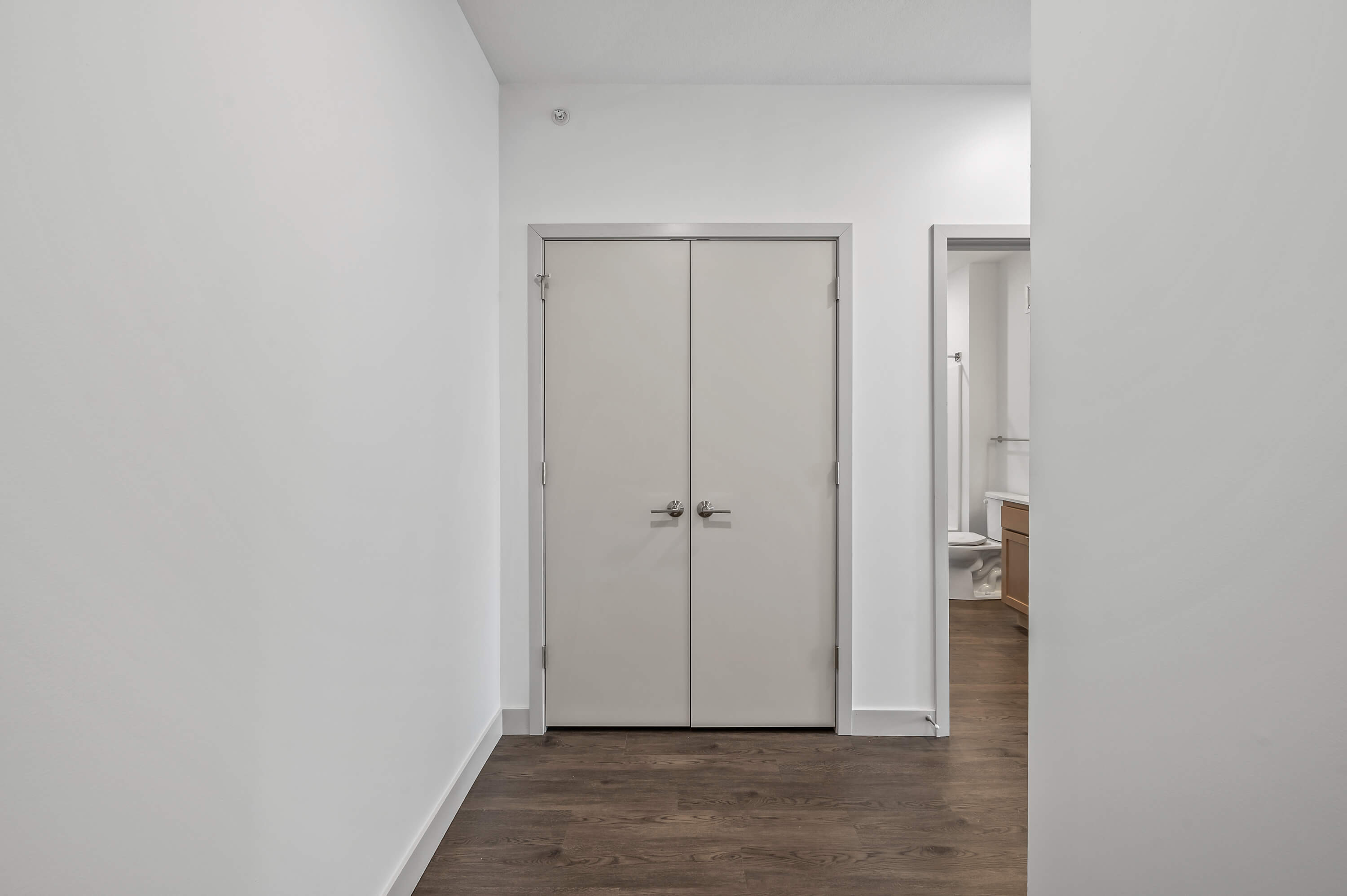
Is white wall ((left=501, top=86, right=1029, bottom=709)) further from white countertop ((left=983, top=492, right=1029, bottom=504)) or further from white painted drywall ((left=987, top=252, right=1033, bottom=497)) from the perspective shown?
white painted drywall ((left=987, top=252, right=1033, bottom=497))

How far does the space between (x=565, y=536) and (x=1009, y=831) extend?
1.87m

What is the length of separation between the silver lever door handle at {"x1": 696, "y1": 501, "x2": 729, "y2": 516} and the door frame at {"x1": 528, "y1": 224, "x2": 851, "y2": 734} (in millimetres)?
514

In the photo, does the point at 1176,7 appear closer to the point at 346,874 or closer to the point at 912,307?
the point at 912,307

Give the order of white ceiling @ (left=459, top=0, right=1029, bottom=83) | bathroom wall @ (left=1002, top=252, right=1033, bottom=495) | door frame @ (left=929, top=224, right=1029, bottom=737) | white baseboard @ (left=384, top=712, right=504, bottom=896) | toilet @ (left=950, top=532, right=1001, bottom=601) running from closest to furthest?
1. white baseboard @ (left=384, top=712, right=504, bottom=896)
2. white ceiling @ (left=459, top=0, right=1029, bottom=83)
3. door frame @ (left=929, top=224, right=1029, bottom=737)
4. toilet @ (left=950, top=532, right=1001, bottom=601)
5. bathroom wall @ (left=1002, top=252, right=1033, bottom=495)

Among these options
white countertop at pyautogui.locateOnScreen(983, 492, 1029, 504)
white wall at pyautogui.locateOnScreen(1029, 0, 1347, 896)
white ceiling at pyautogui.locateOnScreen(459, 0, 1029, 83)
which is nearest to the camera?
white wall at pyautogui.locateOnScreen(1029, 0, 1347, 896)

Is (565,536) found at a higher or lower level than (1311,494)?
lower

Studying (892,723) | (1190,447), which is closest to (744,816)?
(892,723)

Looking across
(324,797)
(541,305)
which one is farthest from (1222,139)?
(541,305)

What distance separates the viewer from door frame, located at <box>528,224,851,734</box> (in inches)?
103

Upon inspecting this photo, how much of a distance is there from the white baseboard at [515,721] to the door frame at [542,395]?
0.08 ft

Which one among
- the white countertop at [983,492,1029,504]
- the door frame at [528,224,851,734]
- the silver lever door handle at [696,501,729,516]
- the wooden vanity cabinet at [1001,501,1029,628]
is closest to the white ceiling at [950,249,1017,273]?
the white countertop at [983,492,1029,504]

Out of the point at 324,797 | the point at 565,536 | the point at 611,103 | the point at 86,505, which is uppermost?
the point at 611,103

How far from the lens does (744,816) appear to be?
2049mm

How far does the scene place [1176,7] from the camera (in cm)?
78
